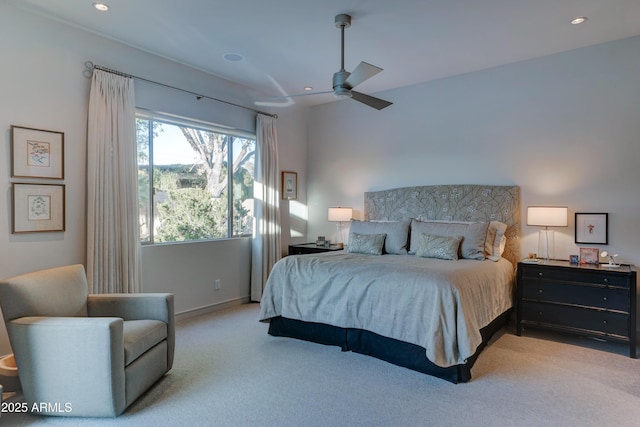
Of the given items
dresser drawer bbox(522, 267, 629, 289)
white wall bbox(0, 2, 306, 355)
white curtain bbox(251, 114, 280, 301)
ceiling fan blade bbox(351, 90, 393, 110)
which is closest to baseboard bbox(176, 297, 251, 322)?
white wall bbox(0, 2, 306, 355)

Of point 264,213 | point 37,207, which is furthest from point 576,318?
point 37,207

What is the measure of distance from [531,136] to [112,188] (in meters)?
4.52

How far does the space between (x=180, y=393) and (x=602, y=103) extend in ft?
15.5

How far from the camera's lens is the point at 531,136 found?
433 cm

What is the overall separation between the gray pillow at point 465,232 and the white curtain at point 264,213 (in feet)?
6.62

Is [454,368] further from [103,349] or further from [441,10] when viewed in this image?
[441,10]

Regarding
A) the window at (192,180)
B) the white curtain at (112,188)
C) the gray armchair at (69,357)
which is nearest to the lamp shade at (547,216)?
the window at (192,180)

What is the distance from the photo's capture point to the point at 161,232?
439 cm

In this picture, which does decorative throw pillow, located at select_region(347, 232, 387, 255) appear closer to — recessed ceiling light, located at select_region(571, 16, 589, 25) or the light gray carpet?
the light gray carpet

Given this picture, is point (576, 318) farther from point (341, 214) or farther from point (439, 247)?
point (341, 214)

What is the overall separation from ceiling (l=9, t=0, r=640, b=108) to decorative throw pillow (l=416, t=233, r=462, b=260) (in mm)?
2009

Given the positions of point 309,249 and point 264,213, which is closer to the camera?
point 264,213

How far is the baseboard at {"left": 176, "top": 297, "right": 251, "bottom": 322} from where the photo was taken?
4.55 metres

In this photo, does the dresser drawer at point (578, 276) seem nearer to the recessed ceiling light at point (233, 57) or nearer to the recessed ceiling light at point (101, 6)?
the recessed ceiling light at point (233, 57)
